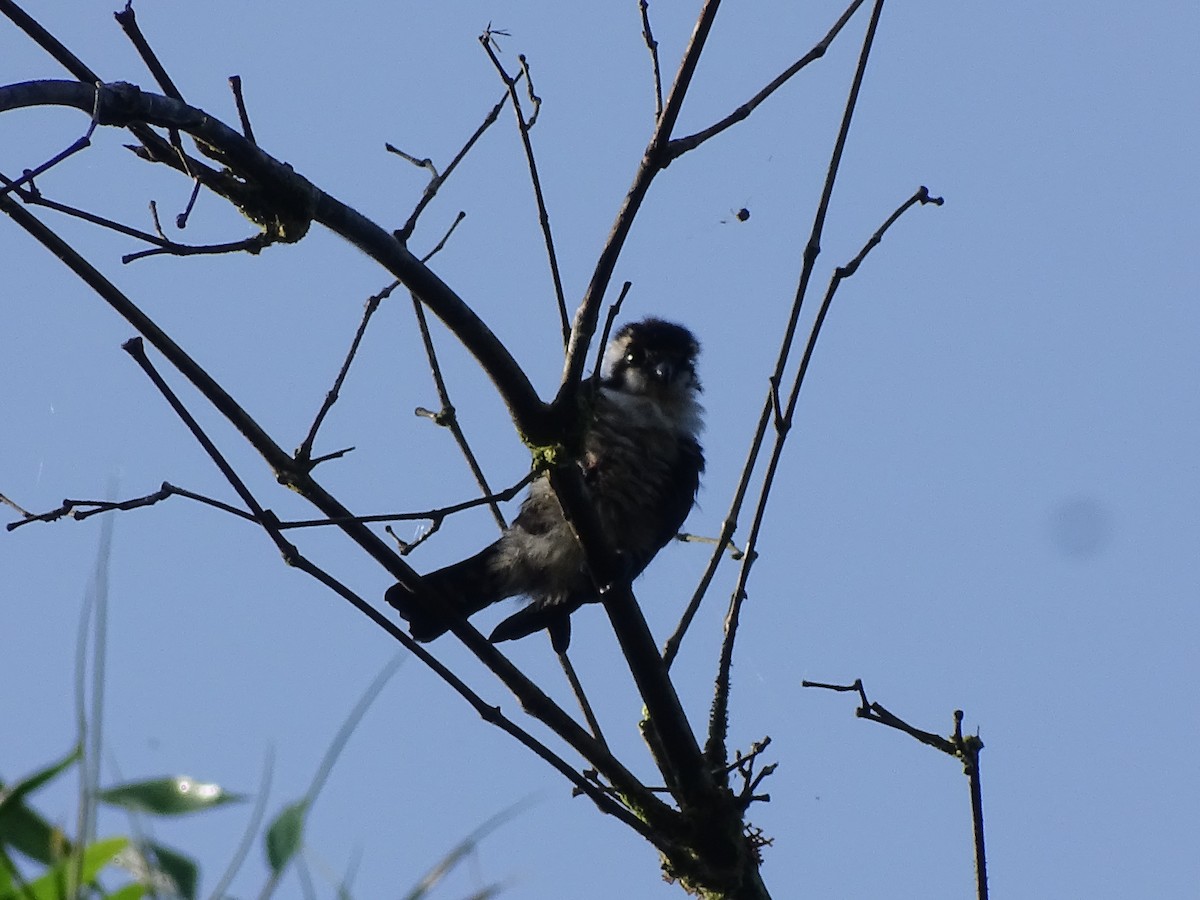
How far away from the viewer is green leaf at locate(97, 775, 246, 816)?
4.87 ft

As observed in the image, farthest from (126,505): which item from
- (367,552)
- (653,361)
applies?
(653,361)

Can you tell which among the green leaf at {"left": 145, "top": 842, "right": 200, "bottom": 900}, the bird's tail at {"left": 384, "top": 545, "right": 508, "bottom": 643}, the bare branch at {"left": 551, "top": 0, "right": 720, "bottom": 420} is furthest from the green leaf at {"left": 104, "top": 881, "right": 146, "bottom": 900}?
the bird's tail at {"left": 384, "top": 545, "right": 508, "bottom": 643}

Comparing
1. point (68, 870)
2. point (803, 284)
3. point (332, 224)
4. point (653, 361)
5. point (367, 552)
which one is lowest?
point (68, 870)

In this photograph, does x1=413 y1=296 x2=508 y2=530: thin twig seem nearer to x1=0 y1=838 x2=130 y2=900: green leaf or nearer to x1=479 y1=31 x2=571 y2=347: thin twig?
x1=479 y1=31 x2=571 y2=347: thin twig

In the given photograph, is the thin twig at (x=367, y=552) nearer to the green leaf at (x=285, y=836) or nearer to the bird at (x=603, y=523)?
the bird at (x=603, y=523)

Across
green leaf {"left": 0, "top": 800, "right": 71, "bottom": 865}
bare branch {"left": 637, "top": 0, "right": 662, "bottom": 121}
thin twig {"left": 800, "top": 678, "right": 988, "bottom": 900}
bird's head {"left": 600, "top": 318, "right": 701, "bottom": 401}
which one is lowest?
green leaf {"left": 0, "top": 800, "right": 71, "bottom": 865}

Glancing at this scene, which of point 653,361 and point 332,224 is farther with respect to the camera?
point 653,361

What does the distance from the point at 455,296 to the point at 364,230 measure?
0.21m

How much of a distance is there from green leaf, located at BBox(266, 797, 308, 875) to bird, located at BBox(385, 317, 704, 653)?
233 centimetres

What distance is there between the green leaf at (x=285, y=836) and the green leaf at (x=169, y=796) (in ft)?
0.22

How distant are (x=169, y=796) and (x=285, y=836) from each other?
0.51ft

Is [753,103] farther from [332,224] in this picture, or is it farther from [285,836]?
[285,836]

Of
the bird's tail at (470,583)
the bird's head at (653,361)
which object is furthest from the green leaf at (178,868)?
the bird's head at (653,361)

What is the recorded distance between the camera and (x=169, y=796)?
4.95 ft
